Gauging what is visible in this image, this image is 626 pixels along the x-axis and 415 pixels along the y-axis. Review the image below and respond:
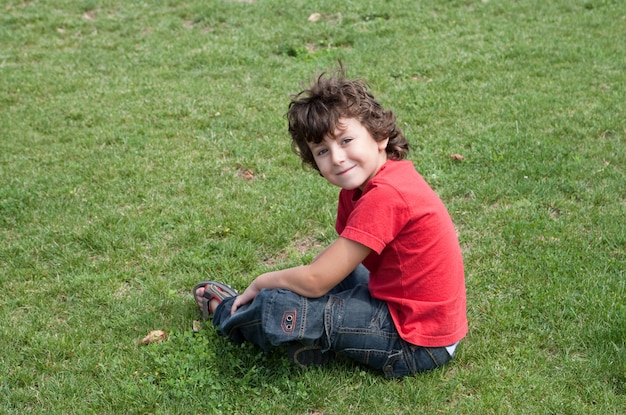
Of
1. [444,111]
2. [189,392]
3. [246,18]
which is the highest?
[246,18]

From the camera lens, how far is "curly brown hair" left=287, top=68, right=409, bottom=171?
3033mm

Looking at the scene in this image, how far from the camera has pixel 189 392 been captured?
3.10 metres

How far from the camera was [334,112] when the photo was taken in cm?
304

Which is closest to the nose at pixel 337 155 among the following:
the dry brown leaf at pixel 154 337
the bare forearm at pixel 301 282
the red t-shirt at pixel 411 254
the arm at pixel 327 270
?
the red t-shirt at pixel 411 254

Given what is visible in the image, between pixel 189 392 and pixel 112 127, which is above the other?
pixel 112 127

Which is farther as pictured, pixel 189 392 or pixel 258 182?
pixel 258 182

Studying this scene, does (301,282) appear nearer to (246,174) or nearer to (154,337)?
(154,337)

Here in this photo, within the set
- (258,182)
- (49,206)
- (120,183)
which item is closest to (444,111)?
(258,182)

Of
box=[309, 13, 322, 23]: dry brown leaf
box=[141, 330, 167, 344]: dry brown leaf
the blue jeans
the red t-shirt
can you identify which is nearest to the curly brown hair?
the red t-shirt

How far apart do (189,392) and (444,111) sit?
382 cm

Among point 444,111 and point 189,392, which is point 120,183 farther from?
point 444,111

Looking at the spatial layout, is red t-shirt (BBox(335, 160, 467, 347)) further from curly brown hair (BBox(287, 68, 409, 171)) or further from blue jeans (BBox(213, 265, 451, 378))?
curly brown hair (BBox(287, 68, 409, 171))

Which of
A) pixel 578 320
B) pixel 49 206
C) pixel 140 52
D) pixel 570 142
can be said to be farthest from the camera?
pixel 140 52

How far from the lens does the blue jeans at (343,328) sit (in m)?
3.01
